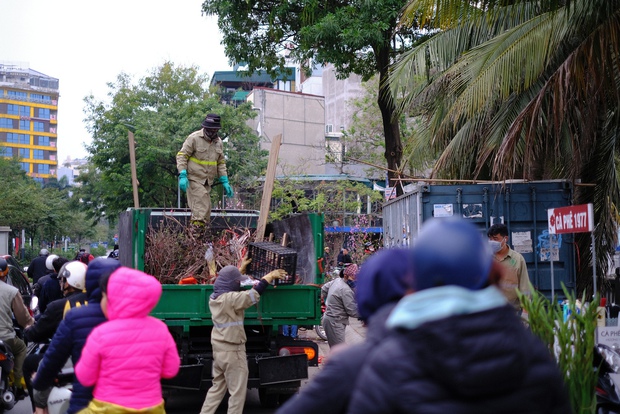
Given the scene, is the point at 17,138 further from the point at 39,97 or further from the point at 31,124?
the point at 39,97

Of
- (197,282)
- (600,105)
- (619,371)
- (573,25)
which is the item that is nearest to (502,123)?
(600,105)

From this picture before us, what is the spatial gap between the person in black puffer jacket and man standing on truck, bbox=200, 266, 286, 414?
6.11m

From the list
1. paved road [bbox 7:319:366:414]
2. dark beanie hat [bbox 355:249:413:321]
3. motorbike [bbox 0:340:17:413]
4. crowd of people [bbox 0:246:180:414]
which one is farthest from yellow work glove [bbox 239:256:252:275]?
dark beanie hat [bbox 355:249:413:321]

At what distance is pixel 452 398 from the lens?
7.27 feet

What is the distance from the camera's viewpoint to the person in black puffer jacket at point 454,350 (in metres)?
2.19

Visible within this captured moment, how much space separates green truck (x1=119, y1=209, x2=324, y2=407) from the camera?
9008 millimetres

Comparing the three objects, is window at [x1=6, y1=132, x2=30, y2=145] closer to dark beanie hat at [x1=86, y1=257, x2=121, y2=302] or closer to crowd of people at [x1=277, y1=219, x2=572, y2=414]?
dark beanie hat at [x1=86, y1=257, x2=121, y2=302]

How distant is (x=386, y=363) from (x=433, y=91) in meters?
12.2

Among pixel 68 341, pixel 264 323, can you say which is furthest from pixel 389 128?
pixel 68 341

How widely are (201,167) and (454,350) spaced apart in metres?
8.97

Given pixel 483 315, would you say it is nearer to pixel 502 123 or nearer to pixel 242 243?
pixel 242 243

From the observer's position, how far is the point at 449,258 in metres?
2.26

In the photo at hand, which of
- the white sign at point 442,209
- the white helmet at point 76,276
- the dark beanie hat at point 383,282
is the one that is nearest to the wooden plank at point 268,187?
the white sign at point 442,209

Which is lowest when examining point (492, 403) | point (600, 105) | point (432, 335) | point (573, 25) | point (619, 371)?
point (619, 371)
